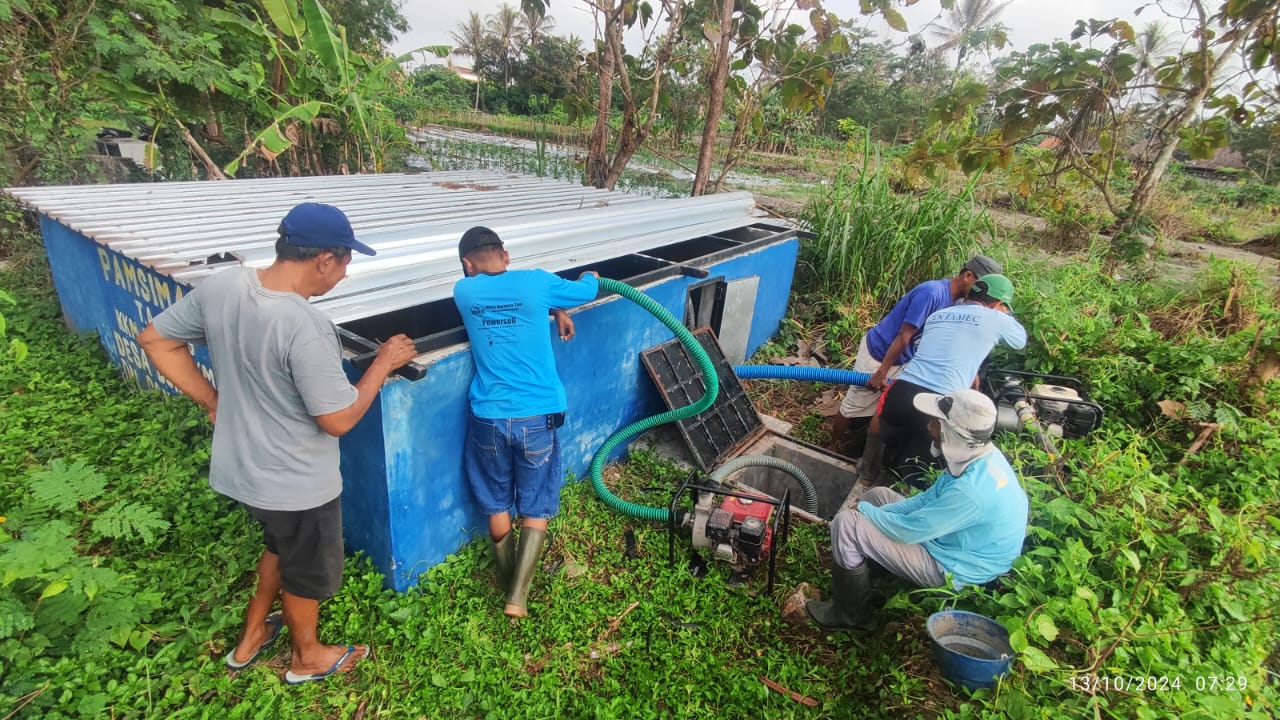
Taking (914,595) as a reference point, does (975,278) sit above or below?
above

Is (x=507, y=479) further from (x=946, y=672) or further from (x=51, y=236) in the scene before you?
(x=51, y=236)

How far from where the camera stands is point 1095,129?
243 inches

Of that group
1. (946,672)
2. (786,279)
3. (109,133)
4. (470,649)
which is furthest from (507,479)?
(109,133)

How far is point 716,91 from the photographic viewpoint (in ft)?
22.2

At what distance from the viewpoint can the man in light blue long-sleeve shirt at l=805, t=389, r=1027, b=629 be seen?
2.48 meters

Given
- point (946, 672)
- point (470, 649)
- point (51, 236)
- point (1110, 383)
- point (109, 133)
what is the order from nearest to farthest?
point (946, 672)
point (470, 649)
point (1110, 383)
point (51, 236)
point (109, 133)

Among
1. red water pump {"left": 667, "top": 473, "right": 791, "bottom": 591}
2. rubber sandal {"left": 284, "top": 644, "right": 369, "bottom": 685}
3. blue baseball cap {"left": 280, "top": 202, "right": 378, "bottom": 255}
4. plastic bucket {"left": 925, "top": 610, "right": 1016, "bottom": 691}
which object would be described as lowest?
rubber sandal {"left": 284, "top": 644, "right": 369, "bottom": 685}

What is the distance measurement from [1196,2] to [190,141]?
10499 mm

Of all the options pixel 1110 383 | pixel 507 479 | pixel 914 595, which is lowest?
pixel 914 595

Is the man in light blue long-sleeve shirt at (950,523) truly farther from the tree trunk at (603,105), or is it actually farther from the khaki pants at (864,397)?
the tree trunk at (603,105)

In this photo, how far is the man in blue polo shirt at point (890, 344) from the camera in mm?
4176

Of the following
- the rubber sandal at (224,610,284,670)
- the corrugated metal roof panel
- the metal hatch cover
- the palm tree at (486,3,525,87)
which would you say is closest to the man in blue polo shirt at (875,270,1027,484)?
the metal hatch cover

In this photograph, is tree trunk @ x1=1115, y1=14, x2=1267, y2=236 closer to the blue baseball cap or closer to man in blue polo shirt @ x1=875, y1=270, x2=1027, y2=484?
man in blue polo shirt @ x1=875, y1=270, x2=1027, y2=484
